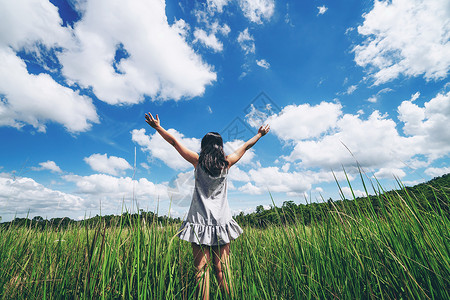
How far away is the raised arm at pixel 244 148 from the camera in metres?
3.47

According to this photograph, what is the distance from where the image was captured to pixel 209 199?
3135 mm

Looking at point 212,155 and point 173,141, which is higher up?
point 173,141

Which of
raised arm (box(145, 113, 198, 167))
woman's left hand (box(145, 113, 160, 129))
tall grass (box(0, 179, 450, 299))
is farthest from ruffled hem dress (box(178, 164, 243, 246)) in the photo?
woman's left hand (box(145, 113, 160, 129))

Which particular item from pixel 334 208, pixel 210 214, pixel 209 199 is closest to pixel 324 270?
pixel 334 208

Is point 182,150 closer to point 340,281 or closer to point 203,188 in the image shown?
point 203,188

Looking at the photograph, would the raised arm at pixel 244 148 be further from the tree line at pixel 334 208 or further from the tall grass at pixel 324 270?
the tall grass at pixel 324 270

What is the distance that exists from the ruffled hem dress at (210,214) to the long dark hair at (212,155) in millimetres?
86

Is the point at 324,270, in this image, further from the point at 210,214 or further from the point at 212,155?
the point at 212,155

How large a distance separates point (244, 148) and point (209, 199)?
3.81 ft

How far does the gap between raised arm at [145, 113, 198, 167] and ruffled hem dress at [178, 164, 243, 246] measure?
0.18 meters

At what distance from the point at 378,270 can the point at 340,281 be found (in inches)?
13.7

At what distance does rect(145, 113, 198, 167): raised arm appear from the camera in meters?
3.28

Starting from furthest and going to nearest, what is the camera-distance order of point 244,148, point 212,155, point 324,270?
point 244,148
point 212,155
point 324,270

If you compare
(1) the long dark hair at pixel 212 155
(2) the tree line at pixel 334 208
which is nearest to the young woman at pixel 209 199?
(1) the long dark hair at pixel 212 155
